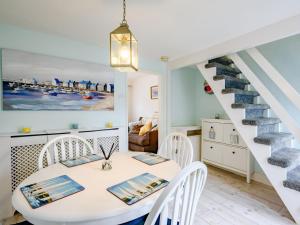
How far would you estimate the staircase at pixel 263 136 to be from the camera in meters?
1.83

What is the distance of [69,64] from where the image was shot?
8.01ft

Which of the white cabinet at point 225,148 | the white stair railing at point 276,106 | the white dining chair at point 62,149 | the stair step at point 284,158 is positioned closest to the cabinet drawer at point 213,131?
the white cabinet at point 225,148

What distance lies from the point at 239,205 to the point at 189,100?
7.93 feet

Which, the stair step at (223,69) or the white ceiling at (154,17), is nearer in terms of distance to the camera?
the white ceiling at (154,17)

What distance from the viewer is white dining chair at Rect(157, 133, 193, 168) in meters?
1.71

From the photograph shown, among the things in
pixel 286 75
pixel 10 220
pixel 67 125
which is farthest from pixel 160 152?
pixel 286 75

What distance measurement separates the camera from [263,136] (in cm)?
220

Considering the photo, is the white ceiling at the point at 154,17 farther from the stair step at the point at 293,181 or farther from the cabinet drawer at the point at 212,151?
the cabinet drawer at the point at 212,151

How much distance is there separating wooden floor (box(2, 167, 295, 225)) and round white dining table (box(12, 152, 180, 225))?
3.76 ft

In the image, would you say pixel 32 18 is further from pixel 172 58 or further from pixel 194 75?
pixel 194 75

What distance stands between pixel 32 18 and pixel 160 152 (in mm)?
2088

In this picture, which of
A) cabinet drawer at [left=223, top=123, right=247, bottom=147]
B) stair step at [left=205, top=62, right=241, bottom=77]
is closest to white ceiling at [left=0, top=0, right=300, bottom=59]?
stair step at [left=205, top=62, right=241, bottom=77]

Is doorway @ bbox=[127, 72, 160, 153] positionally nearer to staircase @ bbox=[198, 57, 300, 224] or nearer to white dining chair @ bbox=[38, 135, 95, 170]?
staircase @ bbox=[198, 57, 300, 224]

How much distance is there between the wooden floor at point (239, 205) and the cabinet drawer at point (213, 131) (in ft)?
2.60
